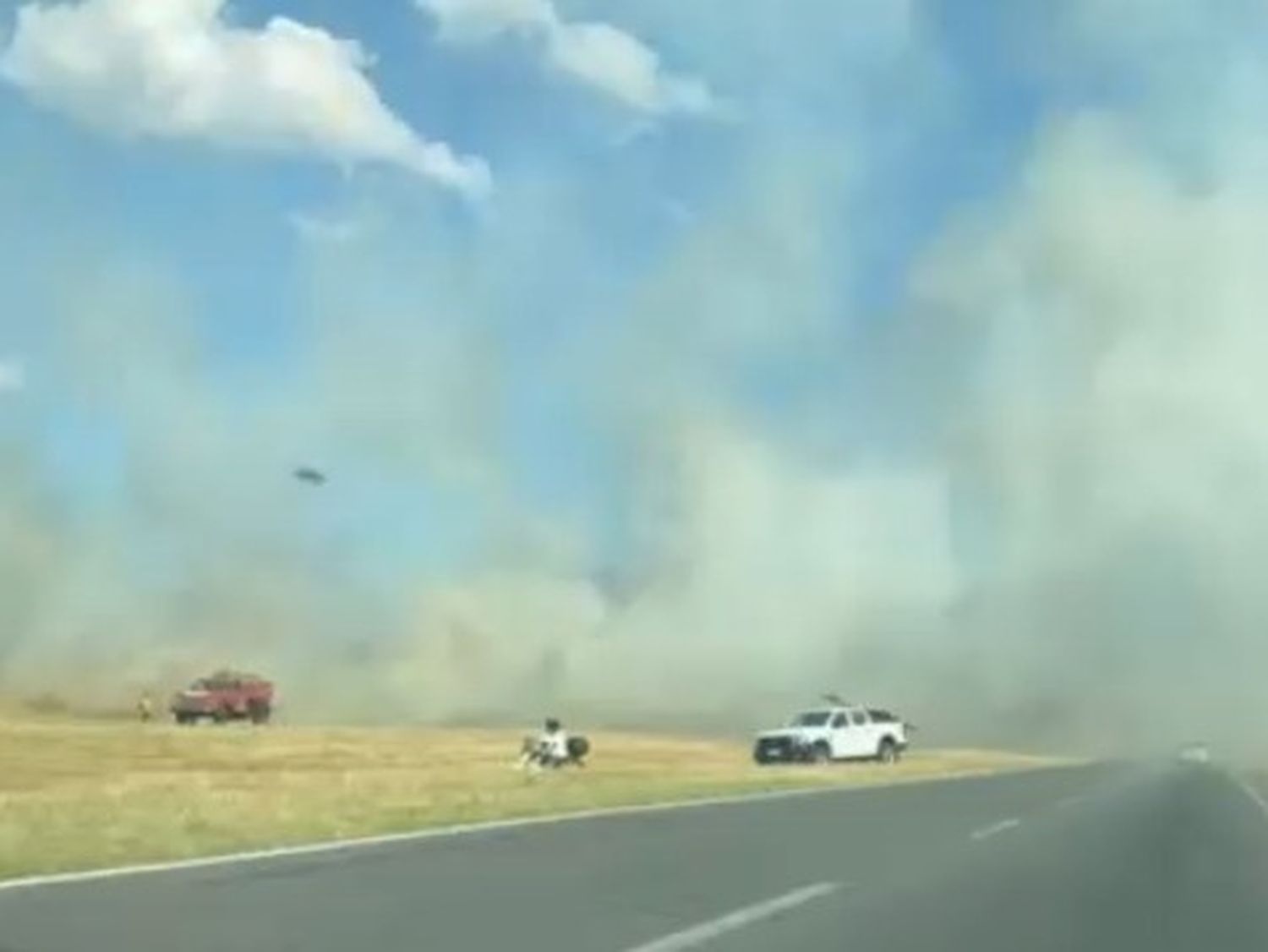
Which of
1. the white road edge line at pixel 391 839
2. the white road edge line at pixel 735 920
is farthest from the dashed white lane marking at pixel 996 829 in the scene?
the white road edge line at pixel 735 920

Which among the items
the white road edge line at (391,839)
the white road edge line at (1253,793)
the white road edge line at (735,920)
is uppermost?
the white road edge line at (1253,793)

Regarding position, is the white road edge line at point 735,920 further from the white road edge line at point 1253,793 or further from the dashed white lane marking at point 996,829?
the white road edge line at point 1253,793

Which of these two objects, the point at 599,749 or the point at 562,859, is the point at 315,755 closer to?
the point at 599,749

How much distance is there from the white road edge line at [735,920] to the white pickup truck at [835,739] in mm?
50982

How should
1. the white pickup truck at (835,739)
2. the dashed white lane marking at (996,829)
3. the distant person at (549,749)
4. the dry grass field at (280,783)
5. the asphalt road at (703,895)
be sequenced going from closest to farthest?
A: the asphalt road at (703,895) < the dry grass field at (280,783) < the dashed white lane marking at (996,829) < the distant person at (549,749) < the white pickup truck at (835,739)

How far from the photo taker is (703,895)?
2111cm

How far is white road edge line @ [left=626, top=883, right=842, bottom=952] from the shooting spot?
1641cm

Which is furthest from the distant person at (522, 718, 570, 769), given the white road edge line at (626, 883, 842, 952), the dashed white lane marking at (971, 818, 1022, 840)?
the white road edge line at (626, 883, 842, 952)

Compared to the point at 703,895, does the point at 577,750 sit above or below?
above

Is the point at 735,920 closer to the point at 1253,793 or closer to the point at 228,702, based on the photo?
the point at 1253,793

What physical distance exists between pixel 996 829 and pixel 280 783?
16.1 meters

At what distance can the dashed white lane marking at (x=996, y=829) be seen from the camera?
31.9 meters

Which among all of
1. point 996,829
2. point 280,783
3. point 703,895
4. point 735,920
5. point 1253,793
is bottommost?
point 735,920

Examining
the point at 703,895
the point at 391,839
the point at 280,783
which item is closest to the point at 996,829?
the point at 391,839
